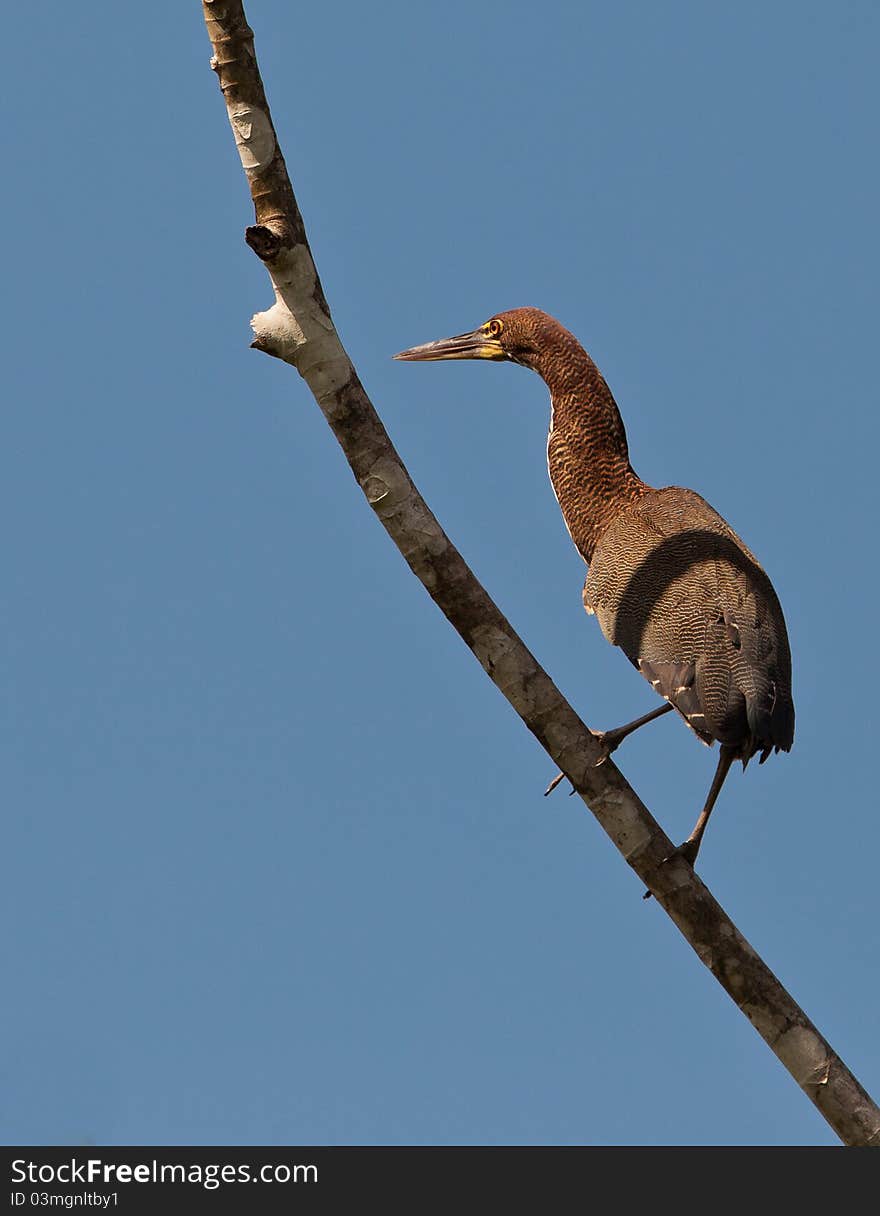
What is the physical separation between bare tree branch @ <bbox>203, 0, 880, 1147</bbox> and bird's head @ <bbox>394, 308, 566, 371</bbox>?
2.69 metres

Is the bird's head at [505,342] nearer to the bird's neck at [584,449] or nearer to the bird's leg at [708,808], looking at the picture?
the bird's neck at [584,449]

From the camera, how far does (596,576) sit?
678cm

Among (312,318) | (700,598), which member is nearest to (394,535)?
(312,318)

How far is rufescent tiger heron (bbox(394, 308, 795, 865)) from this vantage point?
589 cm

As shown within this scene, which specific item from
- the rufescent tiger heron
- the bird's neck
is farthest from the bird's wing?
the bird's neck

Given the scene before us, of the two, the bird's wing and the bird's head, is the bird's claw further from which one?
the bird's head

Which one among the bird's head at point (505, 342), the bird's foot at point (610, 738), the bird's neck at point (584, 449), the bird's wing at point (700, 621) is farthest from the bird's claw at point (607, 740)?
the bird's head at point (505, 342)

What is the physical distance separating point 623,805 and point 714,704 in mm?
771

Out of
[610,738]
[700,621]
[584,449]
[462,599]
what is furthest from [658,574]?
[462,599]

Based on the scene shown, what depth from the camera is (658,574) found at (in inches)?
254

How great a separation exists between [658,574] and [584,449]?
1.19 m

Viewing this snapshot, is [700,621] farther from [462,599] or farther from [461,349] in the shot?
[461,349]

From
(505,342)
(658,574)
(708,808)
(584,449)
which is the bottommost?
(708,808)
